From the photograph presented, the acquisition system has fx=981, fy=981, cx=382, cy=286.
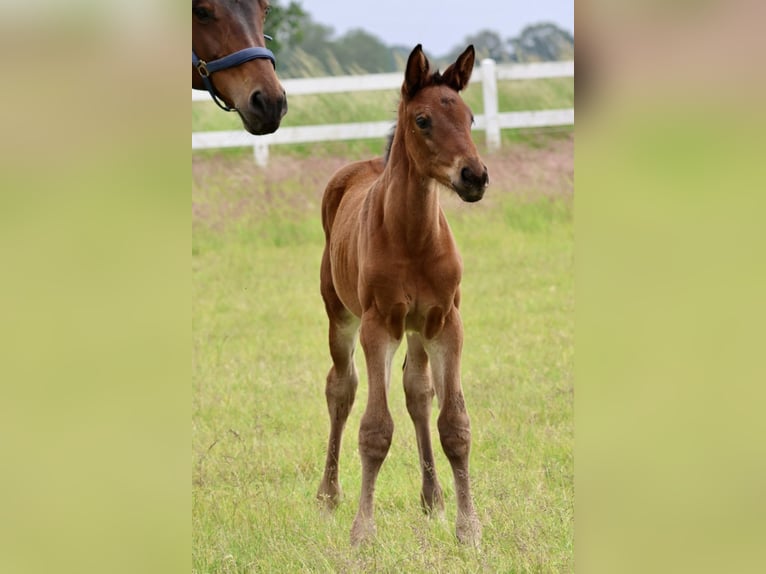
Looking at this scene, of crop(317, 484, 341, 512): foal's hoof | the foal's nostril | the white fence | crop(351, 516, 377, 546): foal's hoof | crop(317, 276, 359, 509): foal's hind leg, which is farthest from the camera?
the white fence

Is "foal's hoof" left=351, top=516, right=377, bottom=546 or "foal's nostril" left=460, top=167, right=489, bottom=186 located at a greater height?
"foal's nostril" left=460, top=167, right=489, bottom=186

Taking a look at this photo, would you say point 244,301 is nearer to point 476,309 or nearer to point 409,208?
point 476,309

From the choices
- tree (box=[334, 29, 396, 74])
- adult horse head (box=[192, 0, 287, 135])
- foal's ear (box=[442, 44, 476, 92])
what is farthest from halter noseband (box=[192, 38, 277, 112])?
tree (box=[334, 29, 396, 74])

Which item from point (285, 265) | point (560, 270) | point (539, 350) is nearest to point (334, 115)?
→ point (285, 265)

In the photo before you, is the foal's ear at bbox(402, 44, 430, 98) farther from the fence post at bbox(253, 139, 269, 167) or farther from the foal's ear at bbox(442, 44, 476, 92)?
the fence post at bbox(253, 139, 269, 167)

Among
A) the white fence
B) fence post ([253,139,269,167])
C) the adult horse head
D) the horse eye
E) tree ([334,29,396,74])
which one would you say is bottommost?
the adult horse head

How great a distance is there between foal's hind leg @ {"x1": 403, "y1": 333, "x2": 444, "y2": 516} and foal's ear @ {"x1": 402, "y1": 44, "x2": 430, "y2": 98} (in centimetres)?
128

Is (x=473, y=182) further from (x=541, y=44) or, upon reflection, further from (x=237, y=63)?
(x=541, y=44)

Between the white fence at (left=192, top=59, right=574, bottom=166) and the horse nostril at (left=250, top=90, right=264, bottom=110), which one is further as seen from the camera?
the white fence at (left=192, top=59, right=574, bottom=166)

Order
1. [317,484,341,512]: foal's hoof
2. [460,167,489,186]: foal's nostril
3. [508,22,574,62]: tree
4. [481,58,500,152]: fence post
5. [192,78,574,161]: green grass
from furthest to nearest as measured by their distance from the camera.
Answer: [508,22,574,62]: tree
[192,78,574,161]: green grass
[481,58,500,152]: fence post
[317,484,341,512]: foal's hoof
[460,167,489,186]: foal's nostril

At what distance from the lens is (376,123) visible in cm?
1482

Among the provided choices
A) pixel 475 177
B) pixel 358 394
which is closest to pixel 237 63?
pixel 475 177

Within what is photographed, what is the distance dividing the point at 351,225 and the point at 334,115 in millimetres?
10803

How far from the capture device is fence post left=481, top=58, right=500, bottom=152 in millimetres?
14719
